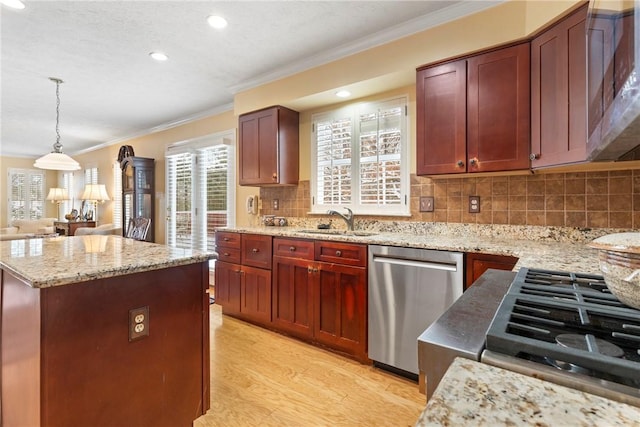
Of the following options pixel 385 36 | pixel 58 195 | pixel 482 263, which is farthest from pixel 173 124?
pixel 482 263

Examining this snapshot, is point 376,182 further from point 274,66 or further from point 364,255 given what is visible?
point 274,66

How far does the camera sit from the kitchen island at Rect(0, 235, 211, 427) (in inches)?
43.1

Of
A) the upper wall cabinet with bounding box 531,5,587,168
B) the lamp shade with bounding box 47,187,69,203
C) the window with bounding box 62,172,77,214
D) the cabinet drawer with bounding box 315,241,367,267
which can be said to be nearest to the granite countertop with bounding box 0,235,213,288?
the cabinet drawer with bounding box 315,241,367,267

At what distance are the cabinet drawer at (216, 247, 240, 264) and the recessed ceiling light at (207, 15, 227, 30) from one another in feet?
6.33

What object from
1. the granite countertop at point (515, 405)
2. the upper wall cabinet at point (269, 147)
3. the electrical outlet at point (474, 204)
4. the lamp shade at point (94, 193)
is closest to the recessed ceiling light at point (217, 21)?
the upper wall cabinet at point (269, 147)

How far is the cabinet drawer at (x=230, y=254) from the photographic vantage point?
123 inches

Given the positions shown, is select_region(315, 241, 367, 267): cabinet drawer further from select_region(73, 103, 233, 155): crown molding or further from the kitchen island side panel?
select_region(73, 103, 233, 155): crown molding

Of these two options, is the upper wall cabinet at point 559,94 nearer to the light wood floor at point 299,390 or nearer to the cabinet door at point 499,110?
the cabinet door at point 499,110

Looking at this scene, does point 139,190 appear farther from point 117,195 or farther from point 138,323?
point 138,323

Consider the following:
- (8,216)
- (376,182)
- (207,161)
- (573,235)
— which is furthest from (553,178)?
(8,216)

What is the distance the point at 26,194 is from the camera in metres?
7.95

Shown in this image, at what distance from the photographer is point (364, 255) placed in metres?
2.24

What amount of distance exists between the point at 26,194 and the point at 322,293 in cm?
934

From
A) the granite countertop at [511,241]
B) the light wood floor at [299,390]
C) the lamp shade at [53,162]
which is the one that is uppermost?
the lamp shade at [53,162]
